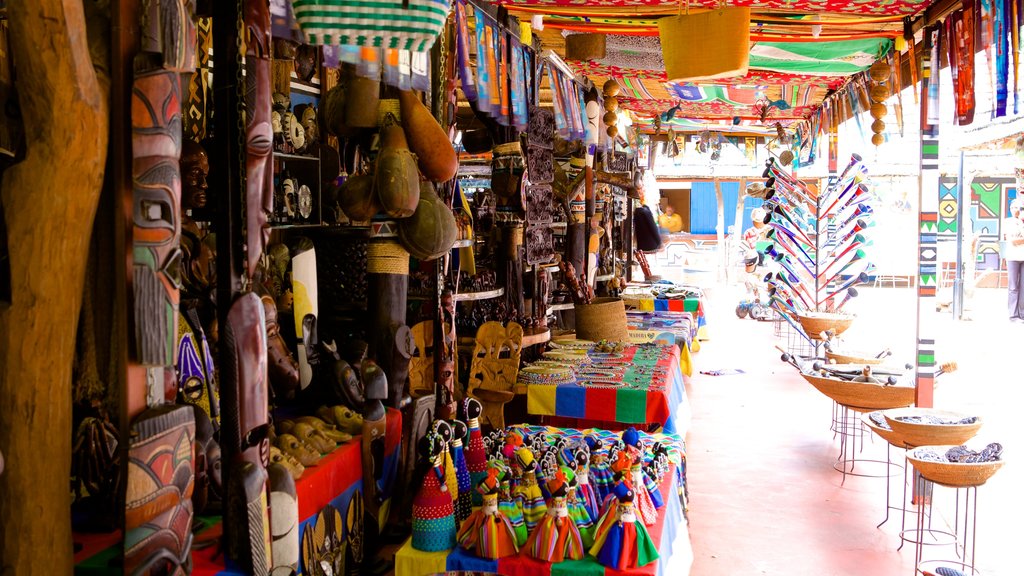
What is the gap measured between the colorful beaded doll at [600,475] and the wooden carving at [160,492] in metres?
1.16

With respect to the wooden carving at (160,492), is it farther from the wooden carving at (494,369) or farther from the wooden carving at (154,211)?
the wooden carving at (494,369)

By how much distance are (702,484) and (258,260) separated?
3554 millimetres

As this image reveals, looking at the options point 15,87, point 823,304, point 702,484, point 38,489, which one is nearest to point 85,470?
point 38,489

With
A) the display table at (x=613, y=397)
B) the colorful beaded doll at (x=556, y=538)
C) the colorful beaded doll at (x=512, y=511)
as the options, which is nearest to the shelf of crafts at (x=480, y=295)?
the display table at (x=613, y=397)

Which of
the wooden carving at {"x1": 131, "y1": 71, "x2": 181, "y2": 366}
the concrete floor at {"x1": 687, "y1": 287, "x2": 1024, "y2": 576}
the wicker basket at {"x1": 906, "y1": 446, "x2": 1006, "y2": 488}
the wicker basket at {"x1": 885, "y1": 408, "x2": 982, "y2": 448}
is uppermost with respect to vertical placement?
the wooden carving at {"x1": 131, "y1": 71, "x2": 181, "y2": 366}

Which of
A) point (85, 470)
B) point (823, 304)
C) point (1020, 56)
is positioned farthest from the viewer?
point (823, 304)

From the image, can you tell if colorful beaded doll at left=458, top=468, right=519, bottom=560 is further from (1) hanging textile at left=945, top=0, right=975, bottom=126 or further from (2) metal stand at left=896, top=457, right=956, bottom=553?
(1) hanging textile at left=945, top=0, right=975, bottom=126

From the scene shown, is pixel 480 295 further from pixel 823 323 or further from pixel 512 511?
pixel 823 323

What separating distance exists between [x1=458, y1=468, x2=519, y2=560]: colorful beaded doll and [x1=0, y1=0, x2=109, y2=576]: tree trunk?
102 cm

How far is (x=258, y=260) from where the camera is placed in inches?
72.2

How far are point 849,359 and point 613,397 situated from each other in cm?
253

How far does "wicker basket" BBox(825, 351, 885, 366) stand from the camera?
Answer: 5.45 meters

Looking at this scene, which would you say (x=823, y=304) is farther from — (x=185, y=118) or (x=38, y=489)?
(x=38, y=489)

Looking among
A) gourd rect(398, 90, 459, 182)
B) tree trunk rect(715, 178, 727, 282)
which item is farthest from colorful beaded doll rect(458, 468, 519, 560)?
tree trunk rect(715, 178, 727, 282)
